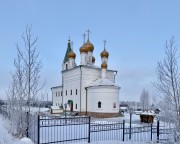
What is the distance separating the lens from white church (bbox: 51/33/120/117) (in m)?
26.6

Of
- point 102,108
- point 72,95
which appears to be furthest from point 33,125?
point 72,95

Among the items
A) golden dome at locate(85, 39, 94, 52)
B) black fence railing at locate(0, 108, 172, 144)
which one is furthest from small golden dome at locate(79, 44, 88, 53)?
black fence railing at locate(0, 108, 172, 144)

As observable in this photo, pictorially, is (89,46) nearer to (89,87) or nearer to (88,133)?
(89,87)

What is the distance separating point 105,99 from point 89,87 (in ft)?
9.59

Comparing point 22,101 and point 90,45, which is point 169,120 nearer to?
point 22,101

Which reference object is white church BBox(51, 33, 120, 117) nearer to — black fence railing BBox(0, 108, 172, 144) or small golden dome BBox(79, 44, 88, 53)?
small golden dome BBox(79, 44, 88, 53)

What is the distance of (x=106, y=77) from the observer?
30.7 m

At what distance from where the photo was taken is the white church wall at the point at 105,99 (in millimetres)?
26484

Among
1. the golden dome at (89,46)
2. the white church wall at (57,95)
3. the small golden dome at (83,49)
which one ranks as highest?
the golden dome at (89,46)

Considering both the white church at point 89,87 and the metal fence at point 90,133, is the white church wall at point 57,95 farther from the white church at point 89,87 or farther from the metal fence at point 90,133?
the metal fence at point 90,133

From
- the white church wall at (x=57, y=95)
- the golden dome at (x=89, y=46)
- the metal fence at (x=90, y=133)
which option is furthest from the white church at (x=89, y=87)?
the metal fence at (x=90, y=133)

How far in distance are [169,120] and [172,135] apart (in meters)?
0.51

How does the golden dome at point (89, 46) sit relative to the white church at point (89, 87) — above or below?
above

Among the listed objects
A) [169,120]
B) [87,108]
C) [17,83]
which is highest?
[17,83]
